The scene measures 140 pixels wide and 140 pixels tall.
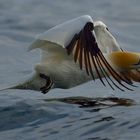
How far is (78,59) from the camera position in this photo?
363 inches

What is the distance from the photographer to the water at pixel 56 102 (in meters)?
8.16

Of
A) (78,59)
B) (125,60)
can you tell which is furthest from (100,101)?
(78,59)

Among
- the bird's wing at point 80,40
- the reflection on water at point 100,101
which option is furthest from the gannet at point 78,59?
the reflection on water at point 100,101

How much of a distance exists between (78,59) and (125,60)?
0.80 metres

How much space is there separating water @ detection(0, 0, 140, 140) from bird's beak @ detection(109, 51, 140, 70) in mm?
399

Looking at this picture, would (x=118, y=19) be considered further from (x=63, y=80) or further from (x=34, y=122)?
(x=34, y=122)

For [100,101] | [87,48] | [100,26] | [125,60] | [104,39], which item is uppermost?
[100,26]

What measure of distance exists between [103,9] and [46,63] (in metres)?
6.47

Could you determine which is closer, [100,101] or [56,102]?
[56,102]

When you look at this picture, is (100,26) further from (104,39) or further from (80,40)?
(80,40)

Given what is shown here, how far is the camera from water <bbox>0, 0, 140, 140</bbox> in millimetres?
8156

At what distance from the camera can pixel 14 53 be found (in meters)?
12.7

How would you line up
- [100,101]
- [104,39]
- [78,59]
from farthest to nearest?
[104,39], [100,101], [78,59]

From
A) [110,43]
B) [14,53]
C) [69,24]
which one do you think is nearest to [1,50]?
[14,53]
